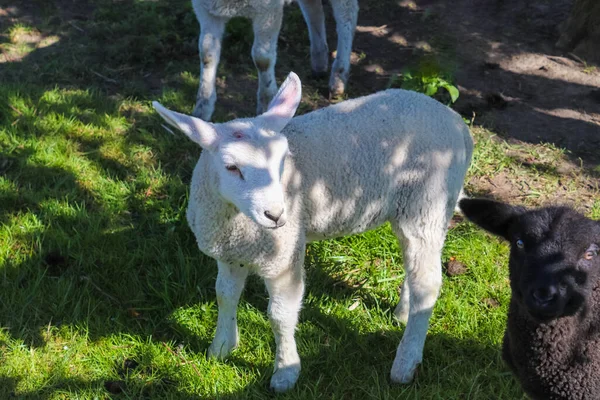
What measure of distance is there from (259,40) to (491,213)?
286 centimetres

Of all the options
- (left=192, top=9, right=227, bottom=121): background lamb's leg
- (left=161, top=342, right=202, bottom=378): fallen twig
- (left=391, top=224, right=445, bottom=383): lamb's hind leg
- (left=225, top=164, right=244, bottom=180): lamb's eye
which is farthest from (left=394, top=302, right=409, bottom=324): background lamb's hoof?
(left=192, top=9, right=227, bottom=121): background lamb's leg

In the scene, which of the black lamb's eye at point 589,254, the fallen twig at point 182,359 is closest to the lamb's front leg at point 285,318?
→ the fallen twig at point 182,359

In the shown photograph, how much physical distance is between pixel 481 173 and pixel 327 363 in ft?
7.06

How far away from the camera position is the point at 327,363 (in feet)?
12.2

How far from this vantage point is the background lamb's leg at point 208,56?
17.7 ft

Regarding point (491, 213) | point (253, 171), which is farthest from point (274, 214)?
point (491, 213)

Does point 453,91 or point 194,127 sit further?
point 453,91

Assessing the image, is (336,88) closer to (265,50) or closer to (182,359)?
(265,50)

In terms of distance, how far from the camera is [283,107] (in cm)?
317

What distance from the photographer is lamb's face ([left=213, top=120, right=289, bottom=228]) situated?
280cm

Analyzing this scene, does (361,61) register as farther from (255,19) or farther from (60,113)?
(60,113)

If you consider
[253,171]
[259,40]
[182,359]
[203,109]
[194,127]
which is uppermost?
[194,127]

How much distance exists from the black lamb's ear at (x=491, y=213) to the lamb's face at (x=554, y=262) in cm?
8

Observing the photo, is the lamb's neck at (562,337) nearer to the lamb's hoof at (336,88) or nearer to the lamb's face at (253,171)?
the lamb's face at (253,171)
